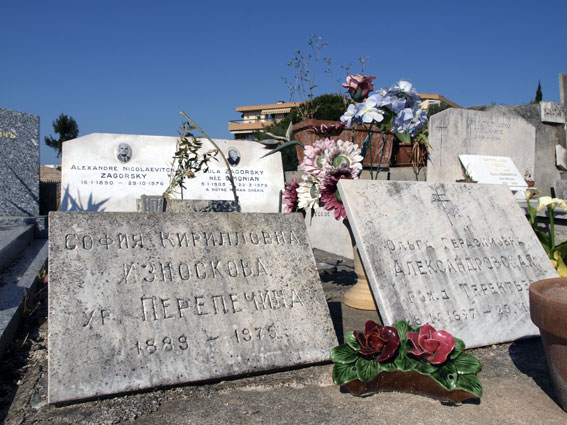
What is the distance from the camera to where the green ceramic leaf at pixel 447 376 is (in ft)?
5.96

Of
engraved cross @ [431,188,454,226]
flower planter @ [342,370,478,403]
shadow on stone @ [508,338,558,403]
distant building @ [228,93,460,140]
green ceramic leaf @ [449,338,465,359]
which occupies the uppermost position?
distant building @ [228,93,460,140]

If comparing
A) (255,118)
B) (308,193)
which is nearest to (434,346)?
(308,193)

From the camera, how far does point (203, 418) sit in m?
1.70

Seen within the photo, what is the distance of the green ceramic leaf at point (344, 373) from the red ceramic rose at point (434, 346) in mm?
251

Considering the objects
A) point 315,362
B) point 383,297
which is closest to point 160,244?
point 315,362

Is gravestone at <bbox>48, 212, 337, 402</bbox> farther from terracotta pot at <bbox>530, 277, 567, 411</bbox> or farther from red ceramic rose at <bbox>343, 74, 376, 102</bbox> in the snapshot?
red ceramic rose at <bbox>343, 74, 376, 102</bbox>

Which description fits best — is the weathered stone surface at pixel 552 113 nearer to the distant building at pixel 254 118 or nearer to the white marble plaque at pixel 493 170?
the white marble plaque at pixel 493 170

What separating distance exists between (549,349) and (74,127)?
787 inches

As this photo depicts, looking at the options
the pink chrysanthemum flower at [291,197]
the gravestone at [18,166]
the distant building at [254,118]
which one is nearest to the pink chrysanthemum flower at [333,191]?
the pink chrysanthemum flower at [291,197]

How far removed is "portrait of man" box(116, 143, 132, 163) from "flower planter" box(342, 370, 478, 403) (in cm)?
560

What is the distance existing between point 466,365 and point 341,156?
1.64 m

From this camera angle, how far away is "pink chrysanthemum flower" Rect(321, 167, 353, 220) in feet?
9.70

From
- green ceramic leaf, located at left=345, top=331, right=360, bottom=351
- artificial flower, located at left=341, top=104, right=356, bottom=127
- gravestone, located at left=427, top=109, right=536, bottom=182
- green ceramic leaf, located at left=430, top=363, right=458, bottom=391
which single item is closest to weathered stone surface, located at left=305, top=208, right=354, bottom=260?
gravestone, located at left=427, top=109, right=536, bottom=182

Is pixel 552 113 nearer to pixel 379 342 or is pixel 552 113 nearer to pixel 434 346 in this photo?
pixel 434 346
